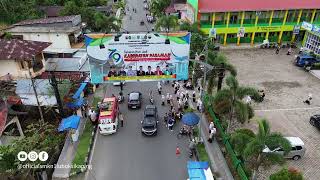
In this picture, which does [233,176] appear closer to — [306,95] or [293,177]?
[293,177]

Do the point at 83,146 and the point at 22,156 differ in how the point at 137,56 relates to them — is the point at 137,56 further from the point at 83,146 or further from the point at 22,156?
the point at 22,156

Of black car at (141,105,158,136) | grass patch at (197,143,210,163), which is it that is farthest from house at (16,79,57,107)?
grass patch at (197,143,210,163)

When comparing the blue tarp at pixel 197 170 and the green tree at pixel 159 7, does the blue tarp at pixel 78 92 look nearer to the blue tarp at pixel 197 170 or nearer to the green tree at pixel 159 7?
the blue tarp at pixel 197 170

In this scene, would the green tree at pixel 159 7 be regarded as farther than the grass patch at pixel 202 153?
Yes

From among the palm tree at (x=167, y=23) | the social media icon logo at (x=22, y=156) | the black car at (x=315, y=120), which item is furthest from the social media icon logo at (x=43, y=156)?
the palm tree at (x=167, y=23)

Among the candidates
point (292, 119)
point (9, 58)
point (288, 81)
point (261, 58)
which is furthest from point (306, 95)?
point (9, 58)

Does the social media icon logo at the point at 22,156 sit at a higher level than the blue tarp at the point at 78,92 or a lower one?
lower

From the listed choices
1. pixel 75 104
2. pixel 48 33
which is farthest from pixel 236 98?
pixel 48 33
